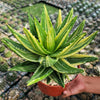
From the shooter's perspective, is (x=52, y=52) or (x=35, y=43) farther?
(x=52, y=52)

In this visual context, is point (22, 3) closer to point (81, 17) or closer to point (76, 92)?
point (81, 17)

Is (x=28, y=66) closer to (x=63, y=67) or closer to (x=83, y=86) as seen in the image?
(x=63, y=67)

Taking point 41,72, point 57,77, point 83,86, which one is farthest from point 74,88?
point 41,72

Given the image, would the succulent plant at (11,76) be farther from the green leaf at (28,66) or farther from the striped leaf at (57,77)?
the striped leaf at (57,77)

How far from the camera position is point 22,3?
3344 mm

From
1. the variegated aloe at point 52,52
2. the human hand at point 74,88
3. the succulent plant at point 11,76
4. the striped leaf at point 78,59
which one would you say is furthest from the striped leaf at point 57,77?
the succulent plant at point 11,76

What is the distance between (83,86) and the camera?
1.66 meters

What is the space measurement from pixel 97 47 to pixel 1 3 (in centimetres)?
243

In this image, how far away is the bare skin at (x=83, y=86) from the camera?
1607 mm

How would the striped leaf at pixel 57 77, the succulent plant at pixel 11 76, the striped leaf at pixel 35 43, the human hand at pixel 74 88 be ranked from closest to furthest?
the striped leaf at pixel 35 43
the striped leaf at pixel 57 77
the human hand at pixel 74 88
the succulent plant at pixel 11 76

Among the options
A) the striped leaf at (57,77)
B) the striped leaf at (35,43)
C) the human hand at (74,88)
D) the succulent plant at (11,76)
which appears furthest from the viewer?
the succulent plant at (11,76)

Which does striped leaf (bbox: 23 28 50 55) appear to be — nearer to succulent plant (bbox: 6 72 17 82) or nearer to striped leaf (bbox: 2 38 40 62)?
striped leaf (bbox: 2 38 40 62)

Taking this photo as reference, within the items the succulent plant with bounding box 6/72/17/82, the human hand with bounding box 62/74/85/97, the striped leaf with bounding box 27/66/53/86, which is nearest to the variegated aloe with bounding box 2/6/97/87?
the striped leaf with bounding box 27/66/53/86

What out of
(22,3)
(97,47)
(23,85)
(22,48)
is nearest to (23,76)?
(23,85)
